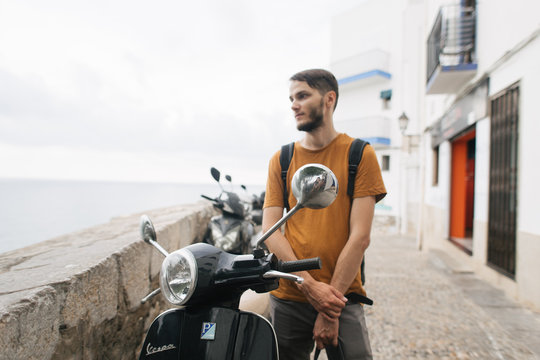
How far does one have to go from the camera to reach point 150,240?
1482mm

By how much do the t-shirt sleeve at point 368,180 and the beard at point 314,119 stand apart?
0.88 feet

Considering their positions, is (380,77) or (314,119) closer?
(314,119)

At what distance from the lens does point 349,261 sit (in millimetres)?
1461

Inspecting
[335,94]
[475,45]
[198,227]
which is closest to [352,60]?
[475,45]

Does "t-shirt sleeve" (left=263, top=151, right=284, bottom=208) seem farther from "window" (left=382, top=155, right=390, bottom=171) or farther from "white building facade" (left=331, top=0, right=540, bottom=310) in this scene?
"window" (left=382, top=155, right=390, bottom=171)

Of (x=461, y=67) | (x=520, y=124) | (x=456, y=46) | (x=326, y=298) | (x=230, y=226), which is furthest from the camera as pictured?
(x=456, y=46)

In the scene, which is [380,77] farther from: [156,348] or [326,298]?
[156,348]

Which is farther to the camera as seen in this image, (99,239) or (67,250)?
(99,239)

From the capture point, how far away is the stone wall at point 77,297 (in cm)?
113

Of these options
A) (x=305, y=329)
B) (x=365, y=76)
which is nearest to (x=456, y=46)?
(x=305, y=329)

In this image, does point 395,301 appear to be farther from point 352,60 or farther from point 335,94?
point 352,60

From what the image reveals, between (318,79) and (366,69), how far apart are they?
18048 millimetres

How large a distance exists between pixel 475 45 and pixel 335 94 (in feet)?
19.3

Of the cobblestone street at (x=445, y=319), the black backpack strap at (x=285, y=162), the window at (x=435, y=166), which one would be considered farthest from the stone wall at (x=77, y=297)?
the window at (x=435, y=166)
